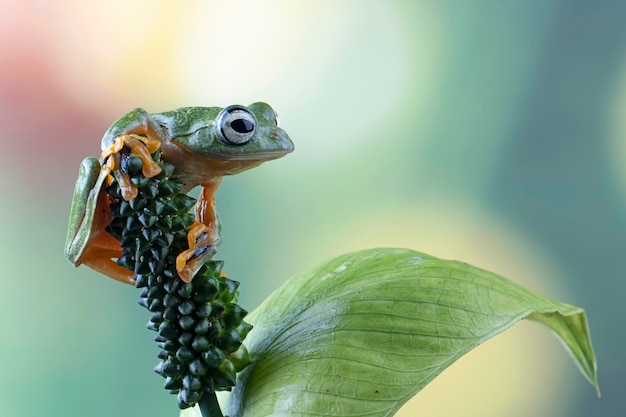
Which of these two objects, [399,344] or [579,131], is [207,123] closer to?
[399,344]

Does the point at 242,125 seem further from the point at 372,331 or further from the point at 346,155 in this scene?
the point at 346,155

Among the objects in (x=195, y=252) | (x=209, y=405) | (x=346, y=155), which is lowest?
(x=209, y=405)

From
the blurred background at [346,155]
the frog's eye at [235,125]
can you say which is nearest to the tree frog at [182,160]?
the frog's eye at [235,125]

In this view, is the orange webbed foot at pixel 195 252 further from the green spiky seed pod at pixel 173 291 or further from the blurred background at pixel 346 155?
the blurred background at pixel 346 155

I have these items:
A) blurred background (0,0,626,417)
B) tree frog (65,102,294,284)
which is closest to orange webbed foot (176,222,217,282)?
tree frog (65,102,294,284)

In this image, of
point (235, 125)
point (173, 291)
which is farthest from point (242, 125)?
point (173, 291)

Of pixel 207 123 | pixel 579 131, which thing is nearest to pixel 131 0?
pixel 207 123

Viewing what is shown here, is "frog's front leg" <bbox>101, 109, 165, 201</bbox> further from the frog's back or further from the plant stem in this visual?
the plant stem
